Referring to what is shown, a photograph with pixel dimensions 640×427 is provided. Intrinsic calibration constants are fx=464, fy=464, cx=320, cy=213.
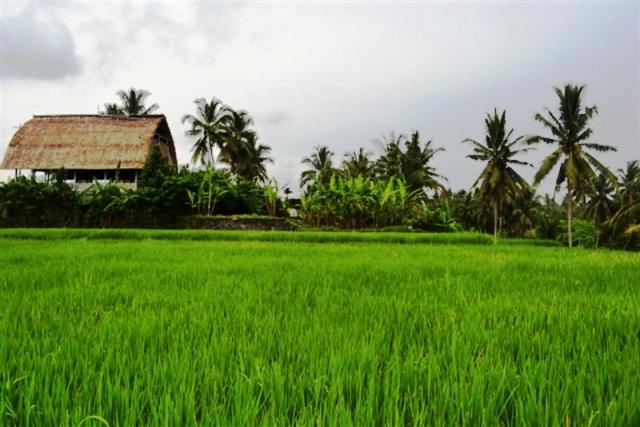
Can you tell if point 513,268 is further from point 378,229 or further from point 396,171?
point 396,171

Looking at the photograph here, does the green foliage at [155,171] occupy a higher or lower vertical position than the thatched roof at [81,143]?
lower

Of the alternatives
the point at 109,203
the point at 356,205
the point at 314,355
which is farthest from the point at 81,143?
the point at 314,355

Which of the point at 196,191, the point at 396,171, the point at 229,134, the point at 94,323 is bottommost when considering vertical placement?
the point at 94,323

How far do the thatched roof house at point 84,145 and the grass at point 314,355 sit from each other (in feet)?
75.2

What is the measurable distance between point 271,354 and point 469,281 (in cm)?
241

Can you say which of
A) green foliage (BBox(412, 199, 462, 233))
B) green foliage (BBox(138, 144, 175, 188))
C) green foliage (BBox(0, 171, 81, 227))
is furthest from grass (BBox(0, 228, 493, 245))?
green foliage (BBox(138, 144, 175, 188))

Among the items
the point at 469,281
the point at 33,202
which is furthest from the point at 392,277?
the point at 33,202

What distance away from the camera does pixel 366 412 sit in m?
0.97

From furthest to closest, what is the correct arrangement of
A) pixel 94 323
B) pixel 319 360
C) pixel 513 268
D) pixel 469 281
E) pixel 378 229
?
pixel 378 229
pixel 513 268
pixel 469 281
pixel 94 323
pixel 319 360

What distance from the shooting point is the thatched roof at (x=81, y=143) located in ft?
79.8

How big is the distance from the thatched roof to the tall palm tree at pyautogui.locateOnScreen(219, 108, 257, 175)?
189 inches

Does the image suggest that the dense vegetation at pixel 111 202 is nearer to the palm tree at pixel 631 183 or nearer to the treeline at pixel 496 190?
the treeline at pixel 496 190

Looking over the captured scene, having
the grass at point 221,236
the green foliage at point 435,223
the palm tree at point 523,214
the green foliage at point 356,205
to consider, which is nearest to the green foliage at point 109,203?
the green foliage at point 356,205

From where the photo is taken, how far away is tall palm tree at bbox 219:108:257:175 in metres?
29.8
